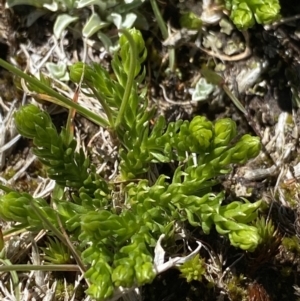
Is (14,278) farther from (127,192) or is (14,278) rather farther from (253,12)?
(253,12)

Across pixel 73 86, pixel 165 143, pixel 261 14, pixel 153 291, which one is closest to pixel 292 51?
pixel 261 14

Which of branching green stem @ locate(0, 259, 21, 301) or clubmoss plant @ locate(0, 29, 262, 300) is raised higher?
clubmoss plant @ locate(0, 29, 262, 300)

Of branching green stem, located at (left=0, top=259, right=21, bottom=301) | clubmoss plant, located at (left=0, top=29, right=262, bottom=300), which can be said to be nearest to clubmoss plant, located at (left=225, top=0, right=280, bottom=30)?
clubmoss plant, located at (left=0, top=29, right=262, bottom=300)

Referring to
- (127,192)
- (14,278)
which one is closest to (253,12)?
(127,192)

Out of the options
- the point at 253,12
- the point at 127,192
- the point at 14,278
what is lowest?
the point at 14,278

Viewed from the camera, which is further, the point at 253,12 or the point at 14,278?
the point at 253,12

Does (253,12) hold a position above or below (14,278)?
above

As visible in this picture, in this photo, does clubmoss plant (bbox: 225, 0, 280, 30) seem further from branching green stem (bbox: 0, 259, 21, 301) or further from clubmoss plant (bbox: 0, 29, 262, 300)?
branching green stem (bbox: 0, 259, 21, 301)

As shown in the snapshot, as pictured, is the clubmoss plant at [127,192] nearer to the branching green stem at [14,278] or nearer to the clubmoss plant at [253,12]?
the branching green stem at [14,278]

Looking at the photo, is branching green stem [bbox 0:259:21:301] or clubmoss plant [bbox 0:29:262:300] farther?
branching green stem [bbox 0:259:21:301]
